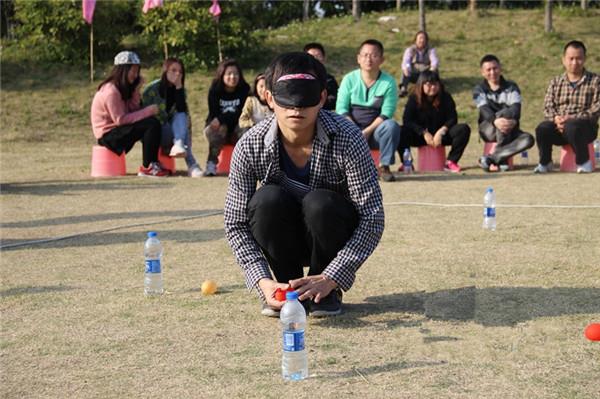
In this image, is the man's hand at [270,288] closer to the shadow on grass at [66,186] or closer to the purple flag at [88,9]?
the shadow on grass at [66,186]

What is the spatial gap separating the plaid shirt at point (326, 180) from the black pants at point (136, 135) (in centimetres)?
628

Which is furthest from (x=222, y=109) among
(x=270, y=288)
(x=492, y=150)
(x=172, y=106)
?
(x=270, y=288)

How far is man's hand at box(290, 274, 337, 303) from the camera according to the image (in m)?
3.78

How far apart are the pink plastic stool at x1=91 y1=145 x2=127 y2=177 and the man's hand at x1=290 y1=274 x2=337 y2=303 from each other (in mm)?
7008

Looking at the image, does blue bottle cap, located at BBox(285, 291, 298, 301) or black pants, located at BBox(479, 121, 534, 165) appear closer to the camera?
blue bottle cap, located at BBox(285, 291, 298, 301)

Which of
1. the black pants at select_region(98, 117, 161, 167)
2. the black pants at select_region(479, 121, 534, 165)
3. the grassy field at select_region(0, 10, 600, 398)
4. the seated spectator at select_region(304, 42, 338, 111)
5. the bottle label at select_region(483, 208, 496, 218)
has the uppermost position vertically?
the seated spectator at select_region(304, 42, 338, 111)

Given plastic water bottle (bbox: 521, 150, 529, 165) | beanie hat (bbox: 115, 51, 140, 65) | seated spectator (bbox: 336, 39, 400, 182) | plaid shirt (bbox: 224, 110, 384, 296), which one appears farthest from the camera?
plastic water bottle (bbox: 521, 150, 529, 165)

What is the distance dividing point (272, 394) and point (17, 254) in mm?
3274

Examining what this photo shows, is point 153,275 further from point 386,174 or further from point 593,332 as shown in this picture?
point 386,174

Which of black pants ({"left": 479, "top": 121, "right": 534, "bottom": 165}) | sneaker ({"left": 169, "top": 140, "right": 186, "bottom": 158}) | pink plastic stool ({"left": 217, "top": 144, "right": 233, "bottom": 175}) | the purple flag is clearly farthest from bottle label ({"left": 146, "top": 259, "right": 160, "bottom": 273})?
the purple flag

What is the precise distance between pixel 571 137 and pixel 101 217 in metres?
5.31

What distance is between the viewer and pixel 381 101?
389 inches

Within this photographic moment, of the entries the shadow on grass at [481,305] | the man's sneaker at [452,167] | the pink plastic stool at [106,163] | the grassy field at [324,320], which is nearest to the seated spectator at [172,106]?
the pink plastic stool at [106,163]

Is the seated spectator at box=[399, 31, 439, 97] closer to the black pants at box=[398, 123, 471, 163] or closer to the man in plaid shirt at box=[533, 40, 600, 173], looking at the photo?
the black pants at box=[398, 123, 471, 163]
